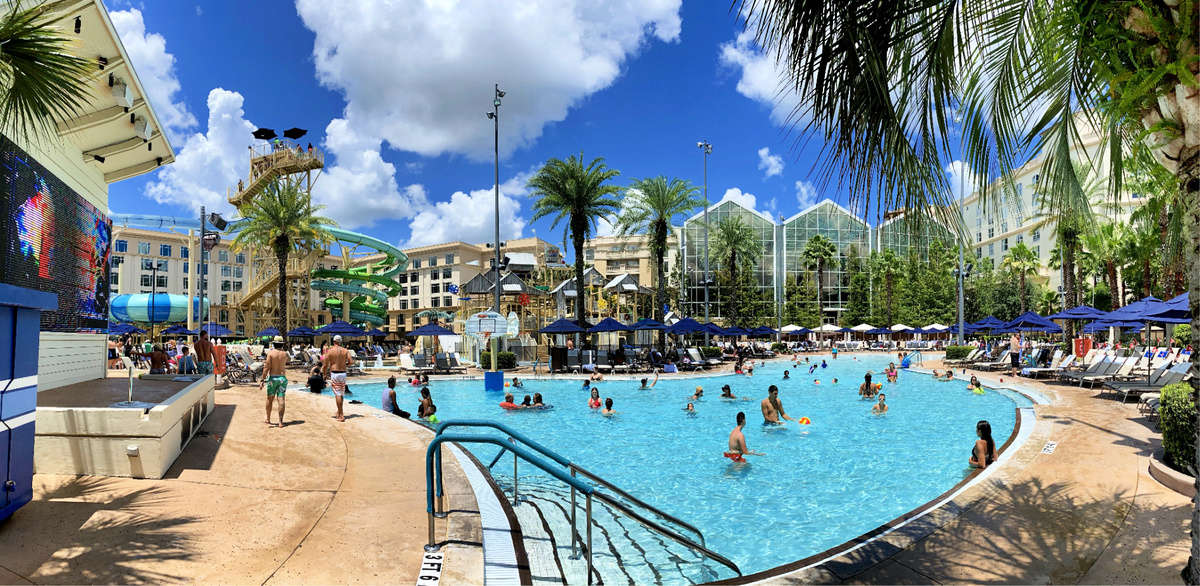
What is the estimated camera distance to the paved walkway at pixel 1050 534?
454 centimetres

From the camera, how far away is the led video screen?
8992mm

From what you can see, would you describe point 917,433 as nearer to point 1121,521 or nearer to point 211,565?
point 1121,521

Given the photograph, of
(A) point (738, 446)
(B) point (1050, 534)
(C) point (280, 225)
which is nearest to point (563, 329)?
(A) point (738, 446)

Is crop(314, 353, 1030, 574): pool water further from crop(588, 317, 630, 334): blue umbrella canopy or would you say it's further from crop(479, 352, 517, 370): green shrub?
crop(588, 317, 630, 334): blue umbrella canopy

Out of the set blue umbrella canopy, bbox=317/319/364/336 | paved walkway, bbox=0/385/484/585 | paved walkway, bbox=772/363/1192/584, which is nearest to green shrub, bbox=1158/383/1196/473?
paved walkway, bbox=772/363/1192/584

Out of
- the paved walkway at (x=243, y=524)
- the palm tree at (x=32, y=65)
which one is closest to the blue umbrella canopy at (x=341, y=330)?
the paved walkway at (x=243, y=524)

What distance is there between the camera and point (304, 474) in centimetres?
677

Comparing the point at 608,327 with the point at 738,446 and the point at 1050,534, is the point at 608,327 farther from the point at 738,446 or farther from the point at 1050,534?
the point at 1050,534

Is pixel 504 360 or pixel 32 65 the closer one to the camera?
pixel 32 65

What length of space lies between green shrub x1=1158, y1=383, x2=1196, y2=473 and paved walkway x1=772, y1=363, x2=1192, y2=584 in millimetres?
374

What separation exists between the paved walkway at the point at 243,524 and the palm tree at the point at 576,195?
2192 cm

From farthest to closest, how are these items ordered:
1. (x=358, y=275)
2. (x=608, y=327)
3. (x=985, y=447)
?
(x=358, y=275), (x=608, y=327), (x=985, y=447)

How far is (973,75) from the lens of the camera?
3.78 metres

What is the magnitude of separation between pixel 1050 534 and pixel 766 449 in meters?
7.13
